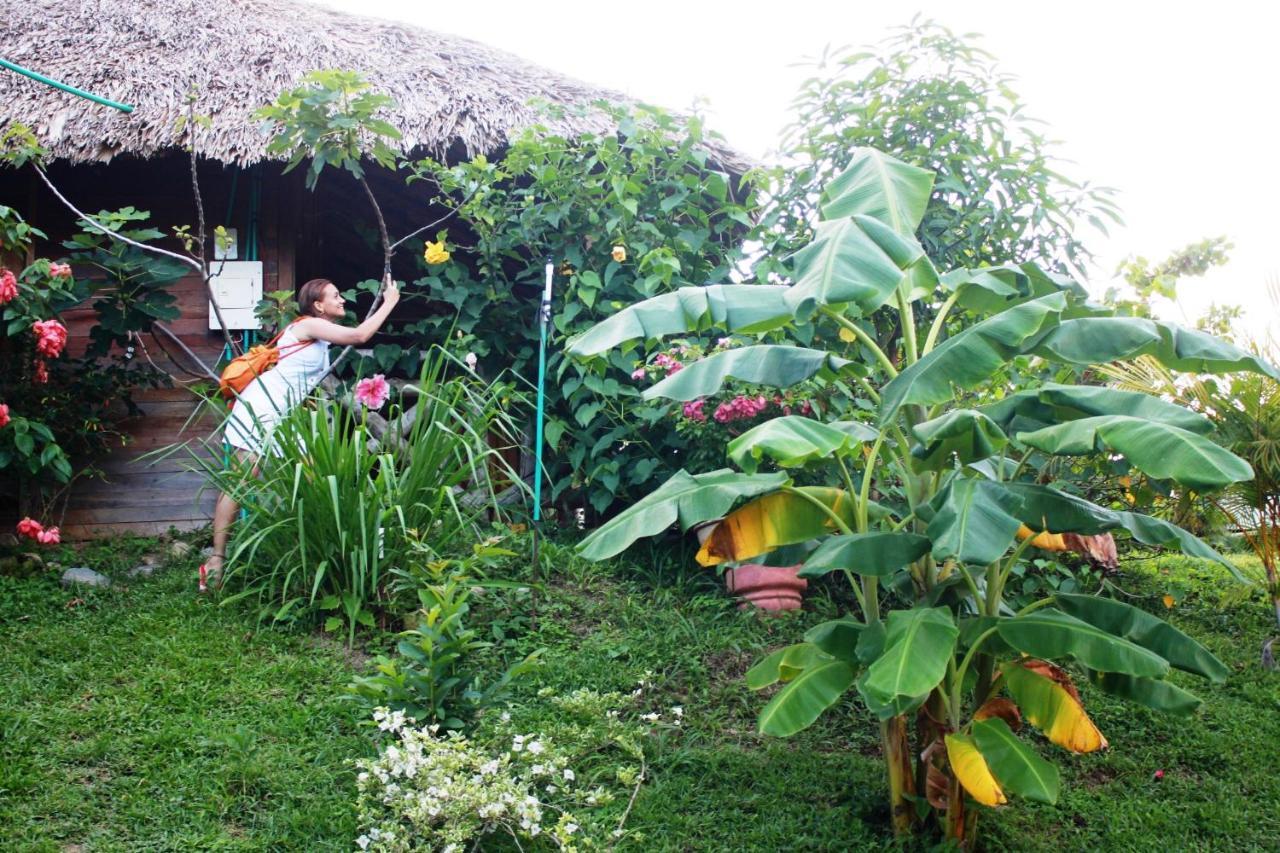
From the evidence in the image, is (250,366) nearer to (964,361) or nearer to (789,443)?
(789,443)

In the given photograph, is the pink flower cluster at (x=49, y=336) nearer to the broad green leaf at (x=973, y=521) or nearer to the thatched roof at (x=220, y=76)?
the thatched roof at (x=220, y=76)

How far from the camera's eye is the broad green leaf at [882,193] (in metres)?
3.39

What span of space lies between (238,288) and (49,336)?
3.95 feet

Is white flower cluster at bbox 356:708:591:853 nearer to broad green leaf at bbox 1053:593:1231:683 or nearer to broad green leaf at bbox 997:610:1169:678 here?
broad green leaf at bbox 997:610:1169:678

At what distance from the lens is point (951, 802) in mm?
3146

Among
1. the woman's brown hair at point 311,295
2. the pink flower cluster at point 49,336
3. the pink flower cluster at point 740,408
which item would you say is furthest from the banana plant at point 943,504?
the pink flower cluster at point 49,336

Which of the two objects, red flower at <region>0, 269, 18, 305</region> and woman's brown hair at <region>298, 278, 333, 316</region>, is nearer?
red flower at <region>0, 269, 18, 305</region>

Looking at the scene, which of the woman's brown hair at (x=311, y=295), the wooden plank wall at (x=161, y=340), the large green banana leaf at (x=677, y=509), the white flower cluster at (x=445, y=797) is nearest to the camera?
the white flower cluster at (x=445, y=797)

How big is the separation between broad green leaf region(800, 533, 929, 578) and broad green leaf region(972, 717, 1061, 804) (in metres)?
0.56

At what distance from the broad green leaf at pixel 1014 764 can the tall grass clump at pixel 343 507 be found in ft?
7.14

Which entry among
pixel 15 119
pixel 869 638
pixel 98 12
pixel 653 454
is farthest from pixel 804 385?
pixel 98 12

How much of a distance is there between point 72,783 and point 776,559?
92.2 inches

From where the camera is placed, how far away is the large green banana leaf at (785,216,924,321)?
2.67 m

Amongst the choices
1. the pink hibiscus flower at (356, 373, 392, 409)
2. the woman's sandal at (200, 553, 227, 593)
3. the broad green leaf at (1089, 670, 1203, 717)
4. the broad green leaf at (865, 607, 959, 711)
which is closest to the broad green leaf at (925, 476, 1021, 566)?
the broad green leaf at (865, 607, 959, 711)
